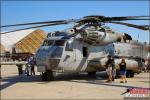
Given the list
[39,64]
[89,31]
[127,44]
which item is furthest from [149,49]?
[39,64]

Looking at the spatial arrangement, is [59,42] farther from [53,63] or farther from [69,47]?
[53,63]

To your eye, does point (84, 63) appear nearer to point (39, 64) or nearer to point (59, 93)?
point (39, 64)

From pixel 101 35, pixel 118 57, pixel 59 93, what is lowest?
pixel 59 93

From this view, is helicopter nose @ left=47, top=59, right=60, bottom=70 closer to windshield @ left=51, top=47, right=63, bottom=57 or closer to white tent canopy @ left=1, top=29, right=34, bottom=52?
windshield @ left=51, top=47, right=63, bottom=57

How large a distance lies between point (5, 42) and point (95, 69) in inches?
2210

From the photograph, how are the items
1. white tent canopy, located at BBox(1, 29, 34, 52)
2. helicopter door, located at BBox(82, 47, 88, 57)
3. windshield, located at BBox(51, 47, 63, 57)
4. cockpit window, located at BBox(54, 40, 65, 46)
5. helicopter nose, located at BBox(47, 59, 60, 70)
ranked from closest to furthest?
helicopter nose, located at BBox(47, 59, 60, 70), windshield, located at BBox(51, 47, 63, 57), cockpit window, located at BBox(54, 40, 65, 46), helicopter door, located at BBox(82, 47, 88, 57), white tent canopy, located at BBox(1, 29, 34, 52)

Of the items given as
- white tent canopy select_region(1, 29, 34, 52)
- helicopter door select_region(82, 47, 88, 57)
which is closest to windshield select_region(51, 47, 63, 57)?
helicopter door select_region(82, 47, 88, 57)

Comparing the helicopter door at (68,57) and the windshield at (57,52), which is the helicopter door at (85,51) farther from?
the windshield at (57,52)

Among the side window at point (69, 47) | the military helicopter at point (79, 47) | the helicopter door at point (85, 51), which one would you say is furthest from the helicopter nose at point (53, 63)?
the helicopter door at point (85, 51)

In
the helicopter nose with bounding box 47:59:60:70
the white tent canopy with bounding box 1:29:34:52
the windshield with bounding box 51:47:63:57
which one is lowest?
the helicopter nose with bounding box 47:59:60:70

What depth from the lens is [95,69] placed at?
786 inches

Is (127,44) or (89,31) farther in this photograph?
(127,44)

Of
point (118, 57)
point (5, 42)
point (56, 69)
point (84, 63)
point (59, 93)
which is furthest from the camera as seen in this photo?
point (5, 42)

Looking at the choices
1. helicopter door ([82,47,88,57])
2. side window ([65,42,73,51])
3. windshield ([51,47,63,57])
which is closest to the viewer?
windshield ([51,47,63,57])
